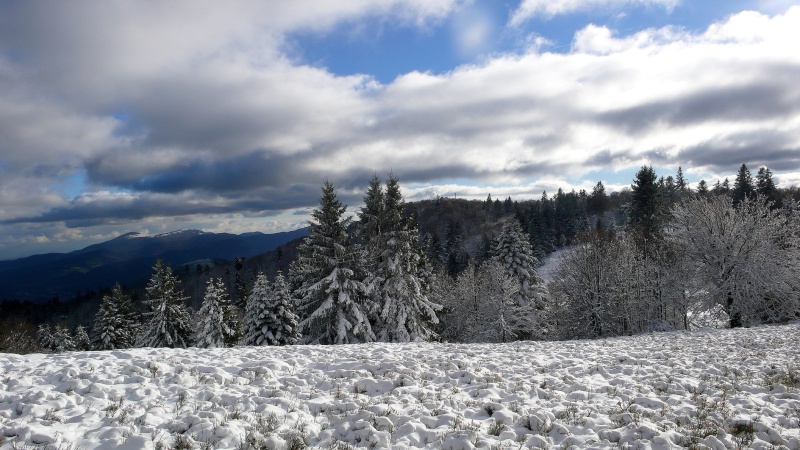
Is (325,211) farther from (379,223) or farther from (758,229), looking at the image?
(758,229)

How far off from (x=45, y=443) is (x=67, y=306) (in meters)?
199

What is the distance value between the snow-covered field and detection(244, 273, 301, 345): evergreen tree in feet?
65.5

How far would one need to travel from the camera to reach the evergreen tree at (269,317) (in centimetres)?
3039

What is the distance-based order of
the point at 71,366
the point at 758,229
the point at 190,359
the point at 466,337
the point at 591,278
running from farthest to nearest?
the point at 466,337 → the point at 591,278 → the point at 758,229 → the point at 190,359 → the point at 71,366

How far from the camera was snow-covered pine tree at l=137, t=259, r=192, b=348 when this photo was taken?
33.4m

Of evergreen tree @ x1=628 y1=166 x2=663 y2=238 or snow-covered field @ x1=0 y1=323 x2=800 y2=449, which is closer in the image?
snow-covered field @ x1=0 y1=323 x2=800 y2=449

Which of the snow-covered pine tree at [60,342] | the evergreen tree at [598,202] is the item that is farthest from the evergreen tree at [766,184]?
the snow-covered pine tree at [60,342]

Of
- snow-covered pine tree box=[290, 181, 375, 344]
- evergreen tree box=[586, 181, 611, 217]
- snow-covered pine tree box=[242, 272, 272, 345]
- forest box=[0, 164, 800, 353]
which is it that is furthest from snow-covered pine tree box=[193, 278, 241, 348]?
evergreen tree box=[586, 181, 611, 217]

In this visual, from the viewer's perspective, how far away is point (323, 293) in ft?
83.6

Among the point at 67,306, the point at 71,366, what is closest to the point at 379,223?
the point at 71,366

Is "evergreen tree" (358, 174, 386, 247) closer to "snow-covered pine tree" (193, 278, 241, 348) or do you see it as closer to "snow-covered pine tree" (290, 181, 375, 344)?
"snow-covered pine tree" (290, 181, 375, 344)

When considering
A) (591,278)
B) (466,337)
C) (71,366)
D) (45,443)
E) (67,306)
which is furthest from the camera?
(67,306)

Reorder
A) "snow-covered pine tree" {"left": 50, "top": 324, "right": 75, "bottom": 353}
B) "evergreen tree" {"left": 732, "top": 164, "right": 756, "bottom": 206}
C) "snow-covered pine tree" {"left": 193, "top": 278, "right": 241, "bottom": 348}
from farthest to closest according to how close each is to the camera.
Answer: "evergreen tree" {"left": 732, "top": 164, "right": 756, "bottom": 206} → "snow-covered pine tree" {"left": 50, "top": 324, "right": 75, "bottom": 353} → "snow-covered pine tree" {"left": 193, "top": 278, "right": 241, "bottom": 348}

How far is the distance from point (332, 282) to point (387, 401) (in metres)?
17.3
